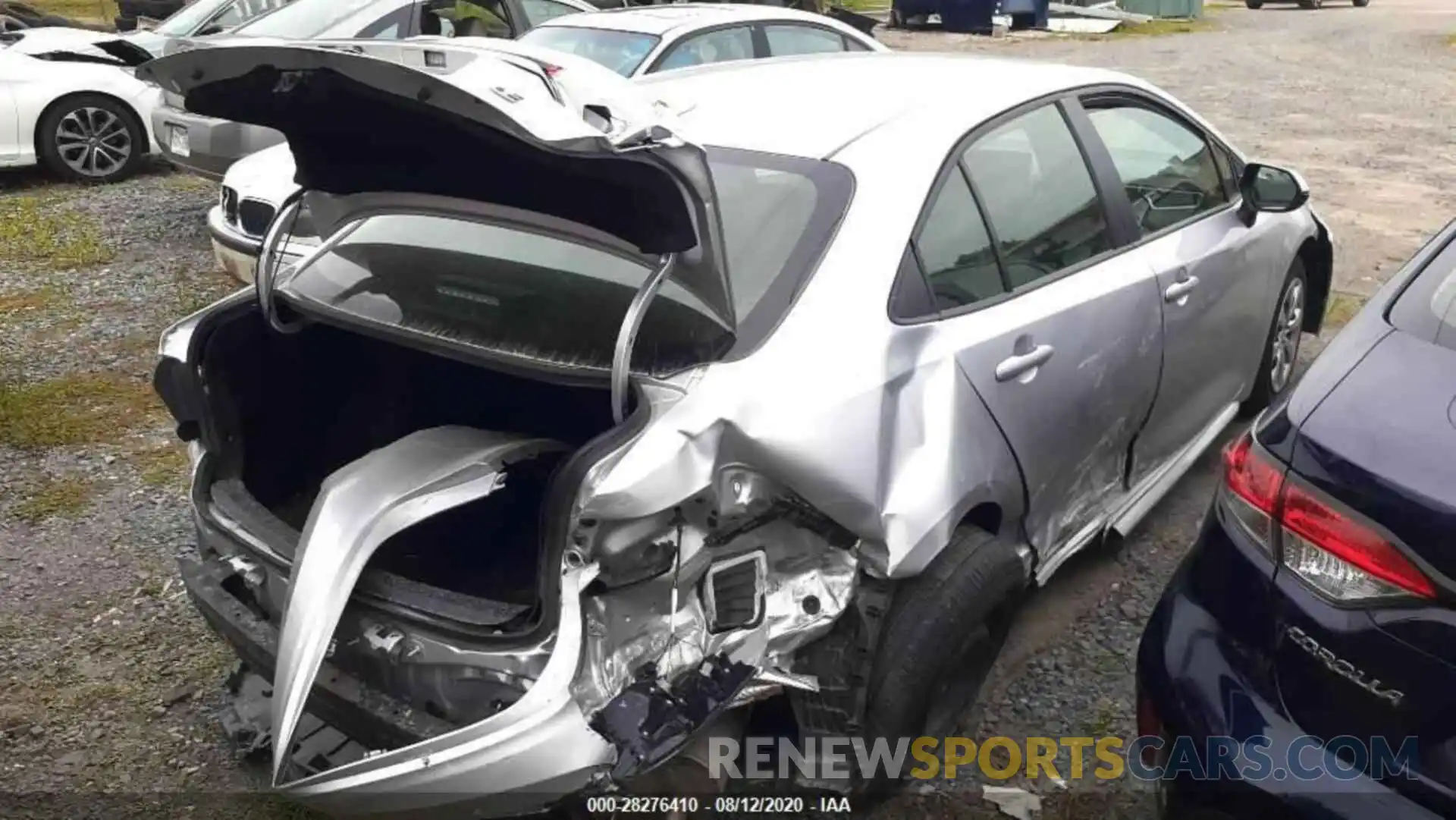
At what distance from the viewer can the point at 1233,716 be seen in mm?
2008

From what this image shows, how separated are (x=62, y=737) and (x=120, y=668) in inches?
11.2

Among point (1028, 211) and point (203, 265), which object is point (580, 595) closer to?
point (1028, 211)

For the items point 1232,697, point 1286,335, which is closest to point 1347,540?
point 1232,697

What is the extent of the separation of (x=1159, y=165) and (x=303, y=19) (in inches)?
224

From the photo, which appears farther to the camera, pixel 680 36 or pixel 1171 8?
pixel 1171 8

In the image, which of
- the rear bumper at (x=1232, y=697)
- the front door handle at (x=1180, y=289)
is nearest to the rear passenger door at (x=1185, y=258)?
the front door handle at (x=1180, y=289)

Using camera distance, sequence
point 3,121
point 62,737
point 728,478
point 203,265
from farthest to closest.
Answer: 1. point 3,121
2. point 203,265
3. point 62,737
4. point 728,478

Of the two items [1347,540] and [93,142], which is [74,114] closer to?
[93,142]

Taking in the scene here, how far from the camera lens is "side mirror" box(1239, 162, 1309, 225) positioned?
3814 mm

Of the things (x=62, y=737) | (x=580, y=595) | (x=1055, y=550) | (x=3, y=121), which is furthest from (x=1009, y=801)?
(x=3, y=121)

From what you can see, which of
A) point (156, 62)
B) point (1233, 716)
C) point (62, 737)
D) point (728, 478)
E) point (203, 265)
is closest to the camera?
point (1233, 716)

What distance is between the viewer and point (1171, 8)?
24.9 meters

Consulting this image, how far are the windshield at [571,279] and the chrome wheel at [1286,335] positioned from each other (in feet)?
8.35

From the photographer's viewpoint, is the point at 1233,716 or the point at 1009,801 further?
the point at 1009,801
